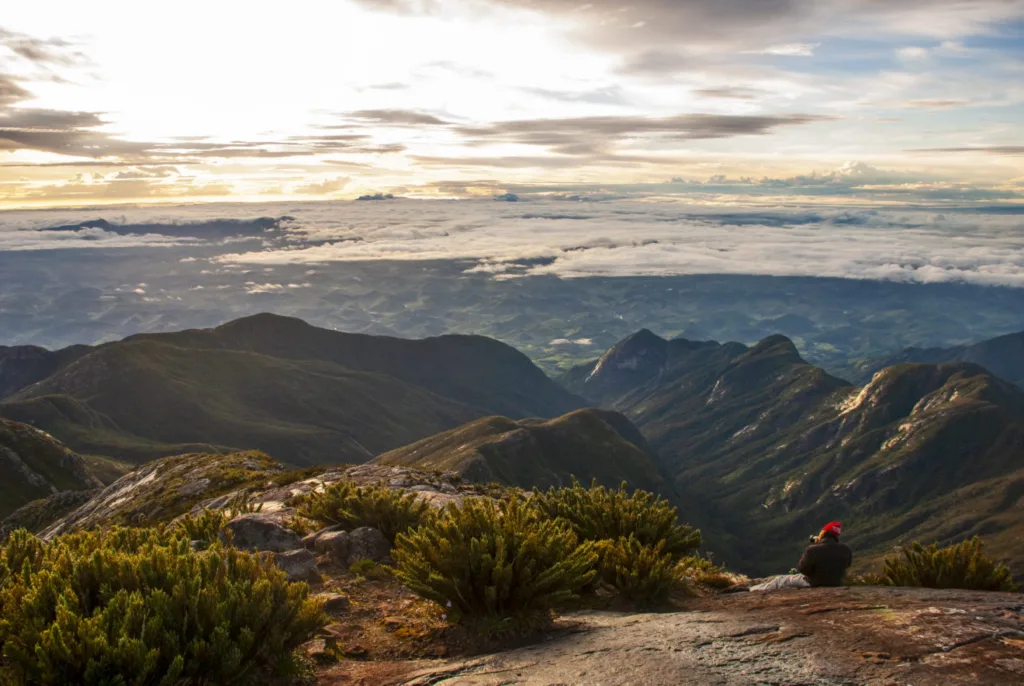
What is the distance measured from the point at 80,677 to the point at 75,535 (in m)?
4.78

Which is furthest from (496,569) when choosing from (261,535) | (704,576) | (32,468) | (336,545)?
(32,468)

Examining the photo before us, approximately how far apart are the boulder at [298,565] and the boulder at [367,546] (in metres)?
1.94

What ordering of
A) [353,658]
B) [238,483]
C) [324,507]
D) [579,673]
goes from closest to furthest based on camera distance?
1. [579,673]
2. [353,658]
3. [324,507]
4. [238,483]

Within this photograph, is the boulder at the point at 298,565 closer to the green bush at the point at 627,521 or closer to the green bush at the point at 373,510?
the green bush at the point at 373,510

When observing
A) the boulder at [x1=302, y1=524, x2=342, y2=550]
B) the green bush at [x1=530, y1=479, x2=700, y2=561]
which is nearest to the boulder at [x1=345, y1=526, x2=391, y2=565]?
the boulder at [x1=302, y1=524, x2=342, y2=550]

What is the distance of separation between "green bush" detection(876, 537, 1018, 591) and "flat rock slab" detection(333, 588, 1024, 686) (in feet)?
9.81

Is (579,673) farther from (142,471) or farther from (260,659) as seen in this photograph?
(142,471)

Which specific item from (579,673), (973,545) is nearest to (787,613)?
(579,673)

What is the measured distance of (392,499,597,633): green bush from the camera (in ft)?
38.2

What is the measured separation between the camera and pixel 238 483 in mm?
37094

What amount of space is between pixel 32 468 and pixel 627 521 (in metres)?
171

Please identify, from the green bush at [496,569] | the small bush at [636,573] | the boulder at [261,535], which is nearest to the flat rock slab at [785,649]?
the green bush at [496,569]

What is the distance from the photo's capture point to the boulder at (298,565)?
15.2 metres

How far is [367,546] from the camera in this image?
17.8 meters
